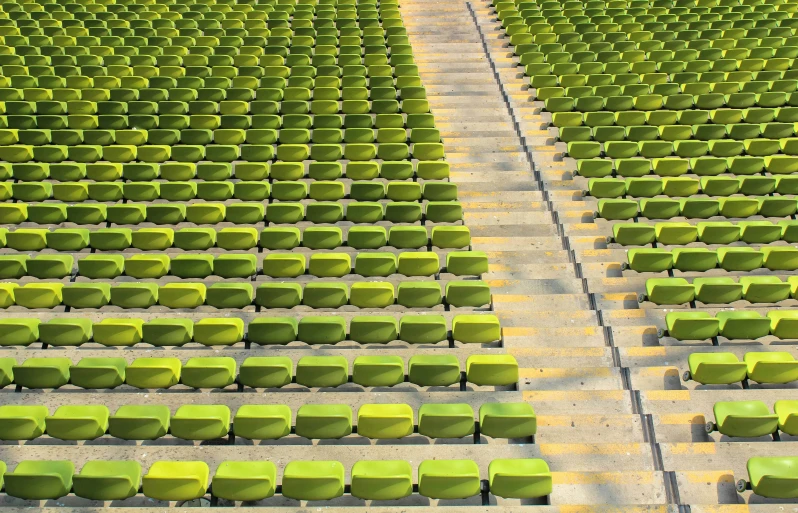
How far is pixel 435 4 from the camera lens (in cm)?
1471

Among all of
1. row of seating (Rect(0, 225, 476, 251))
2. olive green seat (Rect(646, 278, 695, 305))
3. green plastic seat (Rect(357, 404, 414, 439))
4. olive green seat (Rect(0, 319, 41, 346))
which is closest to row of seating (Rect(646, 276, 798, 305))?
olive green seat (Rect(646, 278, 695, 305))

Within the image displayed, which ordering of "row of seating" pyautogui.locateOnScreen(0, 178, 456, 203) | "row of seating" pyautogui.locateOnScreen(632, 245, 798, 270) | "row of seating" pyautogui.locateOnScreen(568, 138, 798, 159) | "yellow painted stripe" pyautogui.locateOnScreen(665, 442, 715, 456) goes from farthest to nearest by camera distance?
"row of seating" pyautogui.locateOnScreen(568, 138, 798, 159)
"row of seating" pyautogui.locateOnScreen(0, 178, 456, 203)
"row of seating" pyautogui.locateOnScreen(632, 245, 798, 270)
"yellow painted stripe" pyautogui.locateOnScreen(665, 442, 715, 456)

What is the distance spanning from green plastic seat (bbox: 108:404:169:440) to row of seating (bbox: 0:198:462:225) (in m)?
3.32

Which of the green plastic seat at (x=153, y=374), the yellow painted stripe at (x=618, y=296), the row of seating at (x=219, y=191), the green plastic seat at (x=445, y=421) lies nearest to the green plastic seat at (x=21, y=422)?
the green plastic seat at (x=153, y=374)

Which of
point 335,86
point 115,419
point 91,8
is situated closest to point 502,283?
point 115,419

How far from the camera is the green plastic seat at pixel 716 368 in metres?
6.36

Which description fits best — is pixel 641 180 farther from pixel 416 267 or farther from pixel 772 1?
pixel 772 1

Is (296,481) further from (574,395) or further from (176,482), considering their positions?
(574,395)

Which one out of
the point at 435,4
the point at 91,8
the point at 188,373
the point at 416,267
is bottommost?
the point at 188,373

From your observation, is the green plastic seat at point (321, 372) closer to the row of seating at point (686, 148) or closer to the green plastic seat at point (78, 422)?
the green plastic seat at point (78, 422)

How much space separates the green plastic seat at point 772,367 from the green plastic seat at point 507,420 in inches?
93.7

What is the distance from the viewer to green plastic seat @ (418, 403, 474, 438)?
19.1ft

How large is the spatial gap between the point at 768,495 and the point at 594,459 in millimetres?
1397

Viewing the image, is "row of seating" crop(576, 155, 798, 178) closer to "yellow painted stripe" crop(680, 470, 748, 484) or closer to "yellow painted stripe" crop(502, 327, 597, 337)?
"yellow painted stripe" crop(502, 327, 597, 337)
